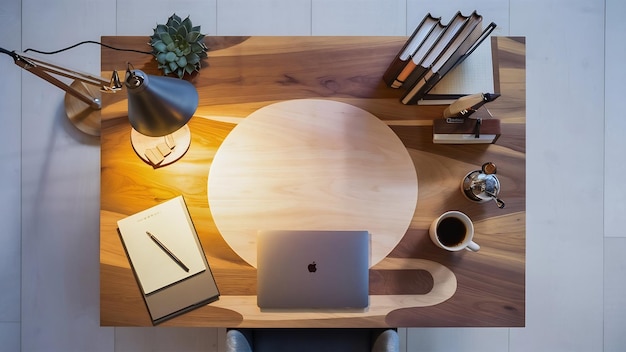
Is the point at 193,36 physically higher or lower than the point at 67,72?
higher

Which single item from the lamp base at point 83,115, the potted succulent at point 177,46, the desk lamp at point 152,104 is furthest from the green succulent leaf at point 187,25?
the lamp base at point 83,115

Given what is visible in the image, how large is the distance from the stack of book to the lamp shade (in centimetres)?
56

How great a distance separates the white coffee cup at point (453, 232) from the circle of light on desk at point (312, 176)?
0.29 feet

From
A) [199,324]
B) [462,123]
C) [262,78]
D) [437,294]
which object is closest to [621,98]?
[462,123]

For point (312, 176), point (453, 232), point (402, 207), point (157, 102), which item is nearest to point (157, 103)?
point (157, 102)

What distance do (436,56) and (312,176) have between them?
47cm

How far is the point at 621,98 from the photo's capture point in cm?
160

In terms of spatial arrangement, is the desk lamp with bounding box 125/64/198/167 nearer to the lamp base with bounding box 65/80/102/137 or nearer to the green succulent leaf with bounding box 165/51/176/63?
the green succulent leaf with bounding box 165/51/176/63

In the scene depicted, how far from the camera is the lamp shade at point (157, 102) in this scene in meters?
0.73

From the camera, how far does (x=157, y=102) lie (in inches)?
30.0

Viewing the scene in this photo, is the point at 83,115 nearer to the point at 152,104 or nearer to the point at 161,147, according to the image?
the point at 161,147

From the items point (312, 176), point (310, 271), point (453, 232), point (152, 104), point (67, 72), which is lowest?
point (310, 271)

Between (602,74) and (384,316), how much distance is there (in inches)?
60.4

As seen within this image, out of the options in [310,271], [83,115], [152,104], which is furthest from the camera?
[83,115]
